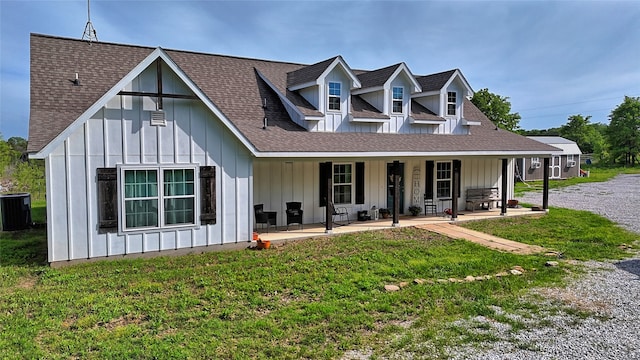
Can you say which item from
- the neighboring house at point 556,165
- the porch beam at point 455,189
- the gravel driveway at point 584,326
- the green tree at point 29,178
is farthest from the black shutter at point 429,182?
the neighboring house at point 556,165

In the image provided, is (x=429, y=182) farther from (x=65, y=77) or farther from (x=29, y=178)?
(x=29, y=178)

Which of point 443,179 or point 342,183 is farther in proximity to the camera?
point 443,179

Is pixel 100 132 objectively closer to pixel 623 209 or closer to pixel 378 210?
pixel 378 210

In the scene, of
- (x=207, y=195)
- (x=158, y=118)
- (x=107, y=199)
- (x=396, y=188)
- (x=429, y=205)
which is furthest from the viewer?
(x=429, y=205)

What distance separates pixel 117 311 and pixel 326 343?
3320mm

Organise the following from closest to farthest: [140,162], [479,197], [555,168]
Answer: [140,162], [479,197], [555,168]

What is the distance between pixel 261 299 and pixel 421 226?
7930 mm

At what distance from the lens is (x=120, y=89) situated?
8.85m

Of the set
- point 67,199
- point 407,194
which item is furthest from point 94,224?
point 407,194

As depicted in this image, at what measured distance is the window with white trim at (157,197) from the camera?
366 inches

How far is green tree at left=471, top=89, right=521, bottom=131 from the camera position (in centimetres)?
4869

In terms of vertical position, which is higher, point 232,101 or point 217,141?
point 232,101

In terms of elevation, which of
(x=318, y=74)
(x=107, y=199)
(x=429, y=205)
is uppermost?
(x=318, y=74)

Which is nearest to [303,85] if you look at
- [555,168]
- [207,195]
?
[207,195]
